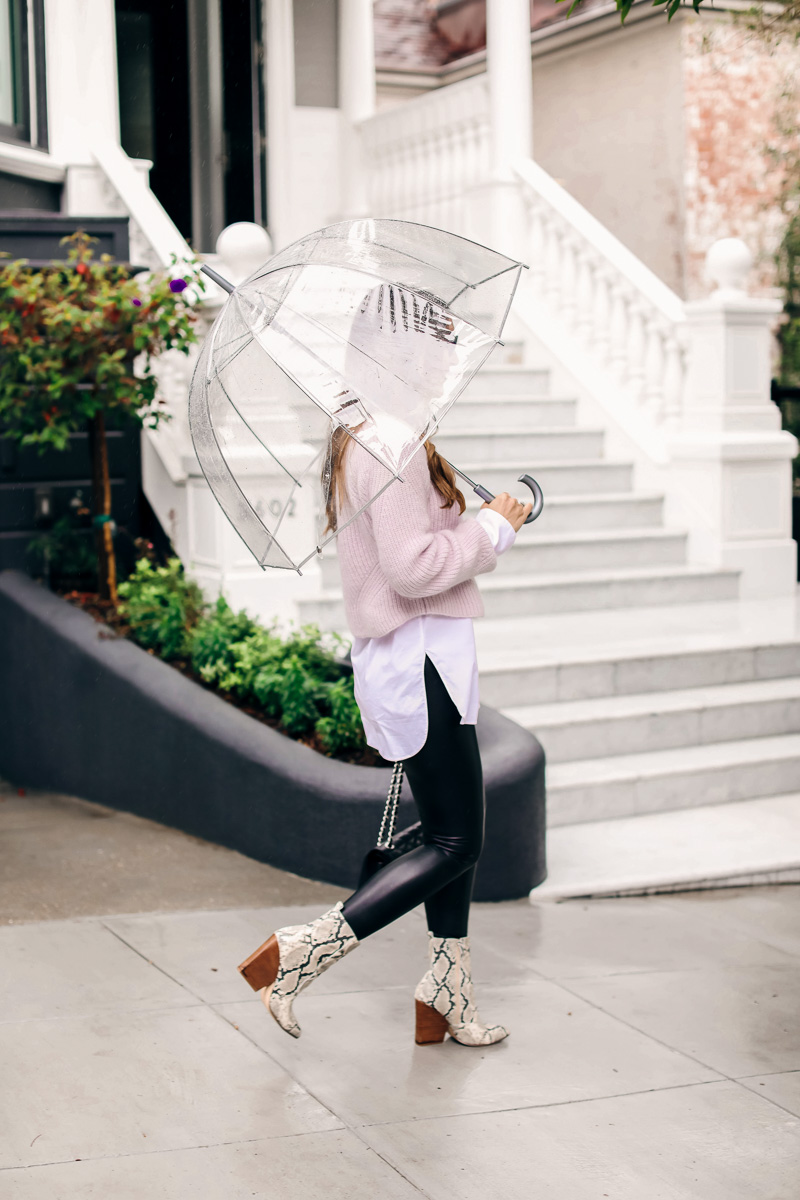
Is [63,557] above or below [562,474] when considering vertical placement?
below

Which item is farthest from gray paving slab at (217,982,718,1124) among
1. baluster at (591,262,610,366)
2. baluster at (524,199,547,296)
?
baluster at (524,199,547,296)

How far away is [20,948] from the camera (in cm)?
461

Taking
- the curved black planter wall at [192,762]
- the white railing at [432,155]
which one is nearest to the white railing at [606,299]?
the white railing at [432,155]

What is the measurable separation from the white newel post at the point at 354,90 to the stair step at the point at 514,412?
3030 mm

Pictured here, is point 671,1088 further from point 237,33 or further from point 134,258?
point 237,33

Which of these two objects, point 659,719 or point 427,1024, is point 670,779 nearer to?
point 659,719

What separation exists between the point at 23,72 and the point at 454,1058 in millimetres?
8088

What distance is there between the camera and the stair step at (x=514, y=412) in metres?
9.30

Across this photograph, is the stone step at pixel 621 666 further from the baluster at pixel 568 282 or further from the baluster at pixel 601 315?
the baluster at pixel 568 282

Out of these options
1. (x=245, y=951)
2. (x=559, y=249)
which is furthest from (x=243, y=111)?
(x=245, y=951)

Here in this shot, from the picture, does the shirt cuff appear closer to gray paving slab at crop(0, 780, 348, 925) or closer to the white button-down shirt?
the white button-down shirt

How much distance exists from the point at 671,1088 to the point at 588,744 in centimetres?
291

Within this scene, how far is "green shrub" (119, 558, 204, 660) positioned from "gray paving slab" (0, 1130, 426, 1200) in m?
3.57

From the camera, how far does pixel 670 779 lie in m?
6.39
